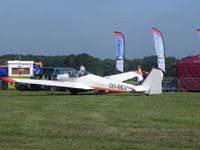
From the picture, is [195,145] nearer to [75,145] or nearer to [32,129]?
[75,145]

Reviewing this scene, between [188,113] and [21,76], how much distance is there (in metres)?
21.7

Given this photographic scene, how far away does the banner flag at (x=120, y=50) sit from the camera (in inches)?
1270

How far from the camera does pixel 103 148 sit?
7023 millimetres

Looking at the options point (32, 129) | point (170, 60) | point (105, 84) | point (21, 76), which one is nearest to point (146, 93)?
point (105, 84)

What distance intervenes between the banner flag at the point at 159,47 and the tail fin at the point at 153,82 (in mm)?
9830

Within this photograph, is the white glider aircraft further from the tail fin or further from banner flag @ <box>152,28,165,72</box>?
banner flag @ <box>152,28,165,72</box>

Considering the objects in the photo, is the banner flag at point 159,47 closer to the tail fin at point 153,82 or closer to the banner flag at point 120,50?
the banner flag at point 120,50

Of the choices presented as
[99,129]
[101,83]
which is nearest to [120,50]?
[101,83]

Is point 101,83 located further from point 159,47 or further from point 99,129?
point 99,129

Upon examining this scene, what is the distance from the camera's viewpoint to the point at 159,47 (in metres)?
29.3

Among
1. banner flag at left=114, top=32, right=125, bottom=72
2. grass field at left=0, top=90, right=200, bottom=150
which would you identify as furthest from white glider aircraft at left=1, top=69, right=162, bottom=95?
banner flag at left=114, top=32, right=125, bottom=72

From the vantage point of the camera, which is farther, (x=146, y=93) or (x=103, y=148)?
(x=146, y=93)

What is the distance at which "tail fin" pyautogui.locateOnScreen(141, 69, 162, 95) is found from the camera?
1855 centimetres

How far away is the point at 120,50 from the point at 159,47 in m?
4.34
